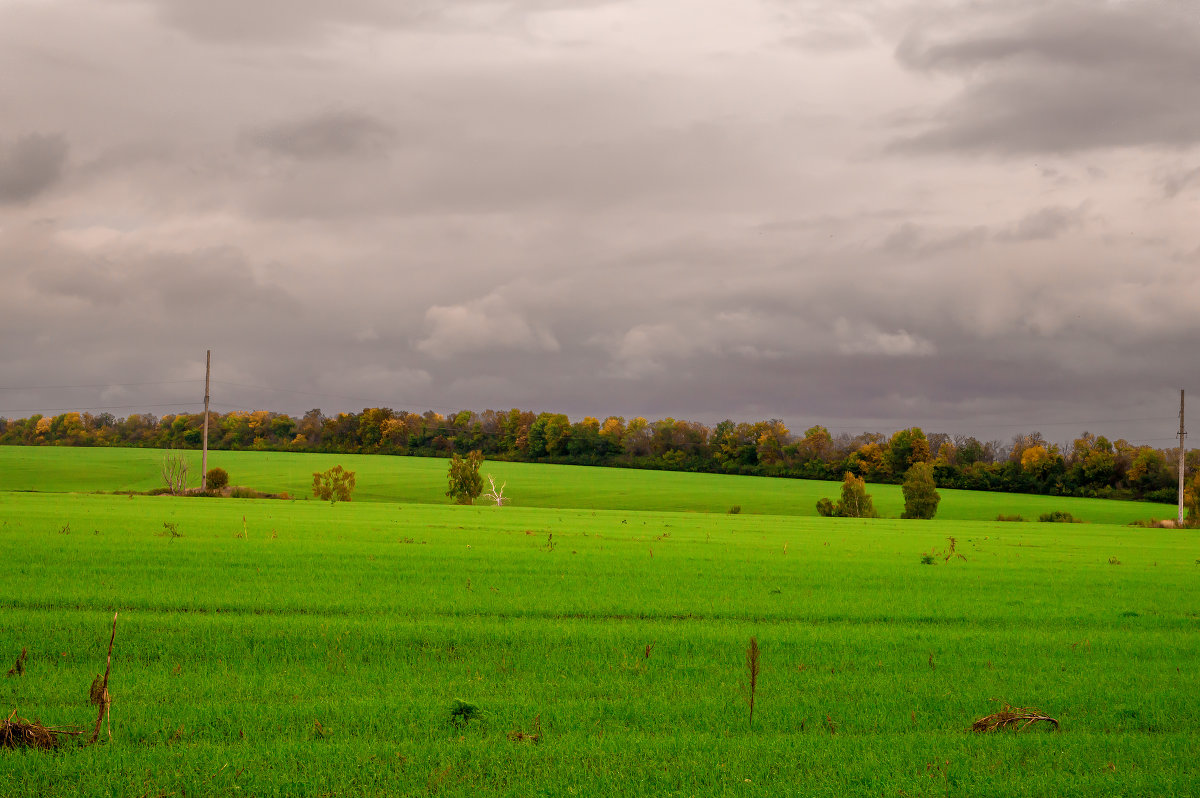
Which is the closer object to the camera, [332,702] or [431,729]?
[431,729]

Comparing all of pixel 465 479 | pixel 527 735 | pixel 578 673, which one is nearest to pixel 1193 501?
pixel 465 479

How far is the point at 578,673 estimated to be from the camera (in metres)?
9.38

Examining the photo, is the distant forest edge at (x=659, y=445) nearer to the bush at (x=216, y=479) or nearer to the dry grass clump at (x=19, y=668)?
the bush at (x=216, y=479)

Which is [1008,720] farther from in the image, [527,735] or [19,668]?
[19,668]

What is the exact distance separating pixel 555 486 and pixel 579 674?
9406 centimetres

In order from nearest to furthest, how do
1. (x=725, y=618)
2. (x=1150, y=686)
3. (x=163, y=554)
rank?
1. (x=1150, y=686)
2. (x=725, y=618)
3. (x=163, y=554)

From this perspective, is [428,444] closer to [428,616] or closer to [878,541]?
[878,541]

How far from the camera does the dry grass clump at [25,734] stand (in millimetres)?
6531

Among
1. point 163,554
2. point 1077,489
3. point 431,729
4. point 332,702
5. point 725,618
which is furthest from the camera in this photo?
point 1077,489

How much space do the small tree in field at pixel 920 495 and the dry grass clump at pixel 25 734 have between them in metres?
79.0

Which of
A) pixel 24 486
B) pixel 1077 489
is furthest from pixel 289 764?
pixel 1077 489

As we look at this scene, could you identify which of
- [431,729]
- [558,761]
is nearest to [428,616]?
[431,729]

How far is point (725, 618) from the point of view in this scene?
1288cm

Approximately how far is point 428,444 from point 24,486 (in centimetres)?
6257
